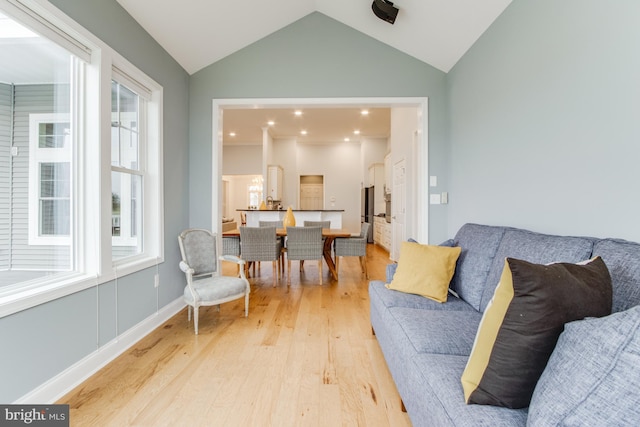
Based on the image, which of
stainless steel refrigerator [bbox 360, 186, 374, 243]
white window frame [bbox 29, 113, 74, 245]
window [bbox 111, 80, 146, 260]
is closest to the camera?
white window frame [bbox 29, 113, 74, 245]

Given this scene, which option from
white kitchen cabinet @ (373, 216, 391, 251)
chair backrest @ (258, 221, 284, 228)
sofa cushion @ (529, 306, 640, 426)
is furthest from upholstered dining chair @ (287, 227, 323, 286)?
sofa cushion @ (529, 306, 640, 426)

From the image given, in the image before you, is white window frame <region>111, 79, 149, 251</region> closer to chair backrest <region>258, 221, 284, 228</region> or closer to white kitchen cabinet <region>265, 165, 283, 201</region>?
chair backrest <region>258, 221, 284, 228</region>

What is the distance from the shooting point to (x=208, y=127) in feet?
11.3

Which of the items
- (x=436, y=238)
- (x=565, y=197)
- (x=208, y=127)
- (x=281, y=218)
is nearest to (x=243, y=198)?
(x=281, y=218)

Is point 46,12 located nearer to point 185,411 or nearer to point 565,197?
point 185,411

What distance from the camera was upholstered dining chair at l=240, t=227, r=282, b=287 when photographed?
395 cm

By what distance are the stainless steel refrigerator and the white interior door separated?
2119 millimetres

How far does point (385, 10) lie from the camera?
2701 millimetres

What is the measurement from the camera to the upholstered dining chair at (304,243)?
3975 mm

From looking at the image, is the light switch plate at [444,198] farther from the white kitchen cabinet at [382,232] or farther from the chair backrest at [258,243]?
the white kitchen cabinet at [382,232]

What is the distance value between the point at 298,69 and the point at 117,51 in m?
1.80

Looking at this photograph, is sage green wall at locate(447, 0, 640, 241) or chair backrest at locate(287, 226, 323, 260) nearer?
sage green wall at locate(447, 0, 640, 241)

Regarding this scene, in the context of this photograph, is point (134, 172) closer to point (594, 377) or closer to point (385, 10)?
point (385, 10)

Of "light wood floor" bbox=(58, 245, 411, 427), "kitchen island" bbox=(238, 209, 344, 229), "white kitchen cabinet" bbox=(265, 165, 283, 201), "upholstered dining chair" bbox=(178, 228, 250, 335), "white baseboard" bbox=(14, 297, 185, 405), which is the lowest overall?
"light wood floor" bbox=(58, 245, 411, 427)
